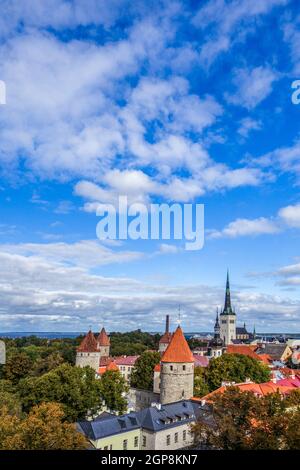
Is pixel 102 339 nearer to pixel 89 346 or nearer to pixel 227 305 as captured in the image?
pixel 89 346

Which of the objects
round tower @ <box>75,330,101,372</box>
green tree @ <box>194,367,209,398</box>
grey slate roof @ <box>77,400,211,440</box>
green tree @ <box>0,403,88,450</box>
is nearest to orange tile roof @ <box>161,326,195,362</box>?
grey slate roof @ <box>77,400,211,440</box>

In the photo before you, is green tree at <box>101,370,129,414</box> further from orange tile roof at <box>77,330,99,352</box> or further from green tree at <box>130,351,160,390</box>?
orange tile roof at <box>77,330,99,352</box>

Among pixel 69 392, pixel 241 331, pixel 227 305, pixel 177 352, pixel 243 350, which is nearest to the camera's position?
pixel 69 392

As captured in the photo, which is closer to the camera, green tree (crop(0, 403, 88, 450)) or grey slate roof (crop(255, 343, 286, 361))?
green tree (crop(0, 403, 88, 450))

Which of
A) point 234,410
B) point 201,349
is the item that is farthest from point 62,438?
point 201,349

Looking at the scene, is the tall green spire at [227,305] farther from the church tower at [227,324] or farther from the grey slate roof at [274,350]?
the grey slate roof at [274,350]

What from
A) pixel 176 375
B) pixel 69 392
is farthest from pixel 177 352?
pixel 69 392
